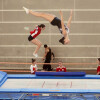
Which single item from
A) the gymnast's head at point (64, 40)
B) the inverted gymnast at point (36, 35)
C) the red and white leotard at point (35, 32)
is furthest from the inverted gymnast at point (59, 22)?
the red and white leotard at point (35, 32)

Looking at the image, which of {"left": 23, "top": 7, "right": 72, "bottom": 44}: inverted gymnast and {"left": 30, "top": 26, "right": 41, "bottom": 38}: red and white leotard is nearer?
{"left": 23, "top": 7, "right": 72, "bottom": 44}: inverted gymnast

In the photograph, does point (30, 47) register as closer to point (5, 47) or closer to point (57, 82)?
point (5, 47)

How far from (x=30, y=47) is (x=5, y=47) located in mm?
1112

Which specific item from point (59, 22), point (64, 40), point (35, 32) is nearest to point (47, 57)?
point (64, 40)

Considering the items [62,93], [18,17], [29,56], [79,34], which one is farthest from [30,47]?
[62,93]

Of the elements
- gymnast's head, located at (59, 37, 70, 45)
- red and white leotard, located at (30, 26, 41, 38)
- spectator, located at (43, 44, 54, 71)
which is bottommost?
spectator, located at (43, 44, 54, 71)

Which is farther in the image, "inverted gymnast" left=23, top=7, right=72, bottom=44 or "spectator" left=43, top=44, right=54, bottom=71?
"spectator" left=43, top=44, right=54, bottom=71

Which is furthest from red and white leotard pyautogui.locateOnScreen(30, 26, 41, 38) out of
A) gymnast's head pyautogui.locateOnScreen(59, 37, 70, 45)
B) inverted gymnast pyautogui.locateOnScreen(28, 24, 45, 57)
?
gymnast's head pyautogui.locateOnScreen(59, 37, 70, 45)

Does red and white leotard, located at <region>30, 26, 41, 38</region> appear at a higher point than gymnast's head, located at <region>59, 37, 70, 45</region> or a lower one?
higher

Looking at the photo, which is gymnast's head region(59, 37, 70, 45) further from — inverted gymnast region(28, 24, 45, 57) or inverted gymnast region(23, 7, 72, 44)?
inverted gymnast region(28, 24, 45, 57)

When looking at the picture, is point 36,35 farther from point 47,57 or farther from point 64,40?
point 64,40

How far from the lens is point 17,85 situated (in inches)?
304

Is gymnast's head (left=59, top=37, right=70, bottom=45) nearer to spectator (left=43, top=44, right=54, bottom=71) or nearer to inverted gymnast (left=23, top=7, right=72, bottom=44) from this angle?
inverted gymnast (left=23, top=7, right=72, bottom=44)

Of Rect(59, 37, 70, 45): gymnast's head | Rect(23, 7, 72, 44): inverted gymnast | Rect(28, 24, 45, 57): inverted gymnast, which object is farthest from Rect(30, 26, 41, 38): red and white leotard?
Rect(59, 37, 70, 45): gymnast's head
